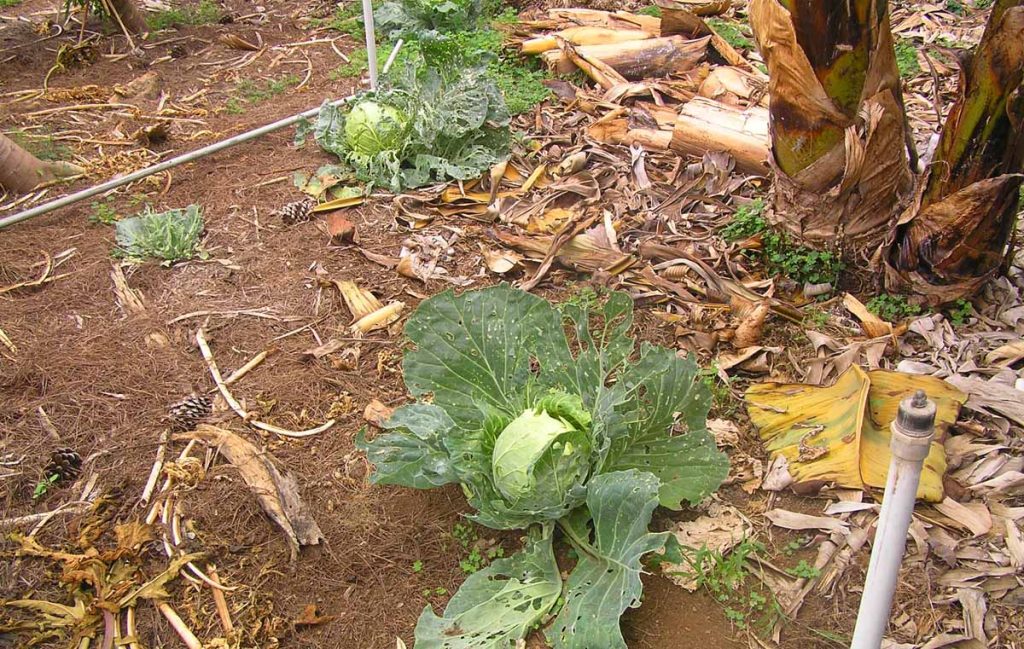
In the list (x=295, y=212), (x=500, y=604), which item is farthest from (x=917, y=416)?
(x=295, y=212)

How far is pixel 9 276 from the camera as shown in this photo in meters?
3.53

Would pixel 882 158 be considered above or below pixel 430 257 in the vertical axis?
above

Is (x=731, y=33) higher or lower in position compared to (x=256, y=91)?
higher

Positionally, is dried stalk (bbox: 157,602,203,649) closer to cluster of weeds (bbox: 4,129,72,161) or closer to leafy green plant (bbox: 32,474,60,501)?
leafy green plant (bbox: 32,474,60,501)

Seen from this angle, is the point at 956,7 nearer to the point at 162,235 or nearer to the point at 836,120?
the point at 836,120

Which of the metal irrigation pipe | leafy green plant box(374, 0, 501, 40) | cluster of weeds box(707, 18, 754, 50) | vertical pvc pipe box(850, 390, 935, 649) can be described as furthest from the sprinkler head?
leafy green plant box(374, 0, 501, 40)

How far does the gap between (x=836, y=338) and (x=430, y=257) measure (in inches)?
70.8

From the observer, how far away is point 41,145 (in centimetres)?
448

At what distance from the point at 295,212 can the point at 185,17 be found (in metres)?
3.51

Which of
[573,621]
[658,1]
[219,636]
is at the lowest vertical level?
[219,636]

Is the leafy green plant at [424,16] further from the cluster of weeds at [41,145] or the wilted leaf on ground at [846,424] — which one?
the wilted leaf on ground at [846,424]

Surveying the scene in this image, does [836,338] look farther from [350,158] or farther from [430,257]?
[350,158]

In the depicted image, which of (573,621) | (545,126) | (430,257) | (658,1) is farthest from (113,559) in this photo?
(658,1)

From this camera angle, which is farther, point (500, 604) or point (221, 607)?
point (221, 607)
